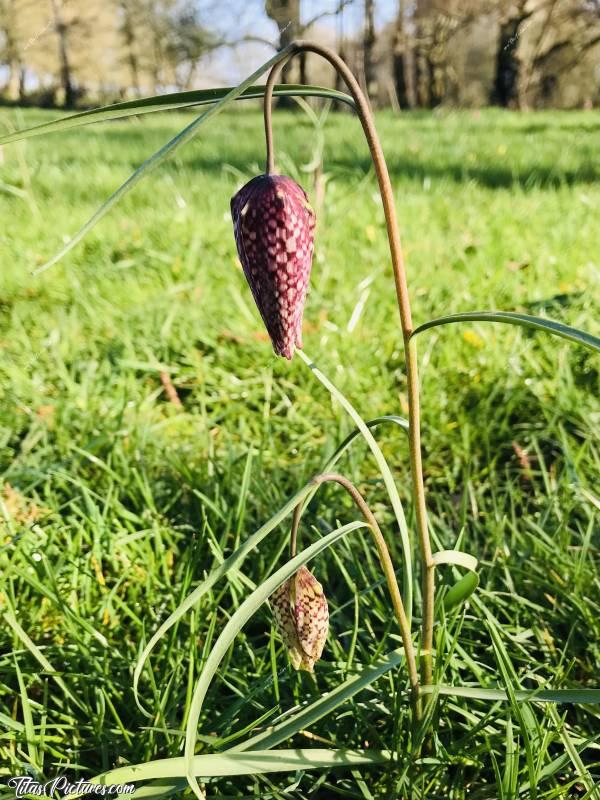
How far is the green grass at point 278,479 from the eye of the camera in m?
0.71

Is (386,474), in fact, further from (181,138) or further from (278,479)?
(278,479)

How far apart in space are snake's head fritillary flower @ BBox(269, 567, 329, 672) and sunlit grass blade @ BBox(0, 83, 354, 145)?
38cm

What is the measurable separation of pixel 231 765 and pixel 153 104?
49cm

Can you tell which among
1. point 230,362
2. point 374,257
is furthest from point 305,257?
point 374,257

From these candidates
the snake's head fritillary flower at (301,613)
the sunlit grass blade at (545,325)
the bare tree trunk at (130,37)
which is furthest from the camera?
the bare tree trunk at (130,37)

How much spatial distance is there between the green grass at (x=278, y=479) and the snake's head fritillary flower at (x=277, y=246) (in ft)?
1.06

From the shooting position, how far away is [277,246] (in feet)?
1.71

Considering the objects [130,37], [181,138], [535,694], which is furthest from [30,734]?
[130,37]

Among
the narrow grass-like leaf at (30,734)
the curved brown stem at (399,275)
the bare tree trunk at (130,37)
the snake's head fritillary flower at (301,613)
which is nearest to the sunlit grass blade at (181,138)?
the curved brown stem at (399,275)

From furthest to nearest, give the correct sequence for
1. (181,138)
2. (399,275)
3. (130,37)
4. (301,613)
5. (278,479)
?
(130,37) < (278,479) < (301,613) < (399,275) < (181,138)

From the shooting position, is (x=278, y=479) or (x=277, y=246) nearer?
(x=277, y=246)

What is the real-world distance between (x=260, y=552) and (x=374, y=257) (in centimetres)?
119

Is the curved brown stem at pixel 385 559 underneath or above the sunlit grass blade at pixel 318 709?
above

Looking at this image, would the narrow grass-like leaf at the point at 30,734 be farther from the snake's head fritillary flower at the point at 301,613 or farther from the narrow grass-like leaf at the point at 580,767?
the narrow grass-like leaf at the point at 580,767
